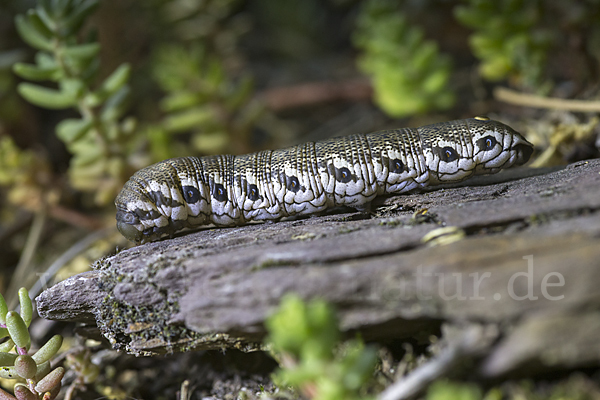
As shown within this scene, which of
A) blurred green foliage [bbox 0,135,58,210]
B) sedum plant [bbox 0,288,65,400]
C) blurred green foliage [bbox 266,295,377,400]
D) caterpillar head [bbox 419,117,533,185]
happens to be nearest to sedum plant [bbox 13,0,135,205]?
blurred green foliage [bbox 0,135,58,210]

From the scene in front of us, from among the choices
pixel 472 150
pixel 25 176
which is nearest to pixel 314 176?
pixel 472 150

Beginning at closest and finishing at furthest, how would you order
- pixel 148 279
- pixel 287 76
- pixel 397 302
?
pixel 397 302, pixel 148 279, pixel 287 76

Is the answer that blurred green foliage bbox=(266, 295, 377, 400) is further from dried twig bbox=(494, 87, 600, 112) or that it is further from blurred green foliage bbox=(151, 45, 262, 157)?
blurred green foliage bbox=(151, 45, 262, 157)

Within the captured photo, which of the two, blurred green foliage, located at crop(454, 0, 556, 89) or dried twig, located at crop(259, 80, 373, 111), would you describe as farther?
dried twig, located at crop(259, 80, 373, 111)

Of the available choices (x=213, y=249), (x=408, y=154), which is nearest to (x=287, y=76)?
(x=408, y=154)

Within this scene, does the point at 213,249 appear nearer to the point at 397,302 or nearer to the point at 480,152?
the point at 397,302

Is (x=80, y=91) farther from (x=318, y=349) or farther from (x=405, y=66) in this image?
(x=318, y=349)

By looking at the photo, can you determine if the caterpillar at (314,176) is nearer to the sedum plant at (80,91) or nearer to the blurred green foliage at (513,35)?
the sedum plant at (80,91)
